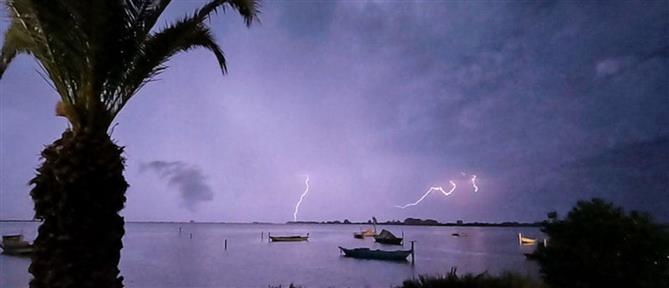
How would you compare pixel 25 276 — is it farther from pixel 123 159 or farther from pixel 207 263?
pixel 123 159

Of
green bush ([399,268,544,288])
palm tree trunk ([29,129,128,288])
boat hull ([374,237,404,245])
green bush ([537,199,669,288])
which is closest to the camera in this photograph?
palm tree trunk ([29,129,128,288])

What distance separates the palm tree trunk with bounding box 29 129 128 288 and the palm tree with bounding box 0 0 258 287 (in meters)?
0.01

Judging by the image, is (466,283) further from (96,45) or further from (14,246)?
(14,246)

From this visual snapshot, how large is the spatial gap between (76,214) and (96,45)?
213 centimetres

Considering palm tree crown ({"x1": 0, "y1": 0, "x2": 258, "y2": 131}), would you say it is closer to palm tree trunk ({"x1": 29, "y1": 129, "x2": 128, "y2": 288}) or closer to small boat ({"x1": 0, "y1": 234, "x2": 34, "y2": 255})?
palm tree trunk ({"x1": 29, "y1": 129, "x2": 128, "y2": 288})

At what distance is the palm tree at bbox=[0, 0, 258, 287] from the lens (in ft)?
19.7

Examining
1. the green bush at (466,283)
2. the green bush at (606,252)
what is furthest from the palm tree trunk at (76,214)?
the green bush at (606,252)

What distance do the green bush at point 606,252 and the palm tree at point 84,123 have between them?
845 cm

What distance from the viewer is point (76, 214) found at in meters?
6.02

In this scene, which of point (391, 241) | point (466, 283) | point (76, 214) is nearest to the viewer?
point (76, 214)

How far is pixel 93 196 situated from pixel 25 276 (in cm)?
4043

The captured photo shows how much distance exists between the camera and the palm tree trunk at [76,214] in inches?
236

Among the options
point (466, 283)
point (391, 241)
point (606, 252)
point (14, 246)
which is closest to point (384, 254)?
point (391, 241)

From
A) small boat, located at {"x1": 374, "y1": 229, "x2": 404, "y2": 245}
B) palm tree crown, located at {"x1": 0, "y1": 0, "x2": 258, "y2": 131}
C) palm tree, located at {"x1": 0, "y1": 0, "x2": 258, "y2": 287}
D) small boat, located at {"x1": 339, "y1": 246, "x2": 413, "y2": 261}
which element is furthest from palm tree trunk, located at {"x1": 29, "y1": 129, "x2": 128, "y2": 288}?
small boat, located at {"x1": 374, "y1": 229, "x2": 404, "y2": 245}
